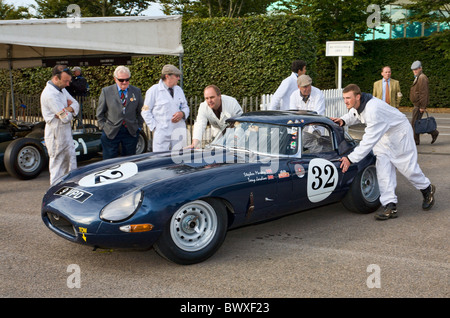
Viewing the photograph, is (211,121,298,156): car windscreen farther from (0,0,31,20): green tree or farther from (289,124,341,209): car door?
(0,0,31,20): green tree

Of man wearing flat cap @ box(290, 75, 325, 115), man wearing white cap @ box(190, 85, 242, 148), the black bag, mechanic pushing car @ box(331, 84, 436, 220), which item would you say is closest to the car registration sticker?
man wearing white cap @ box(190, 85, 242, 148)

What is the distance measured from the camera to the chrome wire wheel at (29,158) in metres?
7.92

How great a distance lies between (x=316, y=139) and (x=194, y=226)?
213 centimetres

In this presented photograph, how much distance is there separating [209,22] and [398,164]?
10.9m

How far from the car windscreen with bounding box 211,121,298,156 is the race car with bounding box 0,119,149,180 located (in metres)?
4.18

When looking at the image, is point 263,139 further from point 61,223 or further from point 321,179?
point 61,223

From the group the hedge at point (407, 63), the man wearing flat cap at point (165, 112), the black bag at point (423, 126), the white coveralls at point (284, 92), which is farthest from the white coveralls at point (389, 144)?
the hedge at point (407, 63)

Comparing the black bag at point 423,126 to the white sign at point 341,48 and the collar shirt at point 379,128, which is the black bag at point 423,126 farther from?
the collar shirt at point 379,128

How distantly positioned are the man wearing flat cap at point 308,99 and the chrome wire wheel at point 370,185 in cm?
147

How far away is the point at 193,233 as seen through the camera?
4.02m

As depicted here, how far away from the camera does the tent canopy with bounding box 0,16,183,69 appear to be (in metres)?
7.59

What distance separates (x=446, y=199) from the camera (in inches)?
245

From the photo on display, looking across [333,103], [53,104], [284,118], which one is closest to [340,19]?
[333,103]
